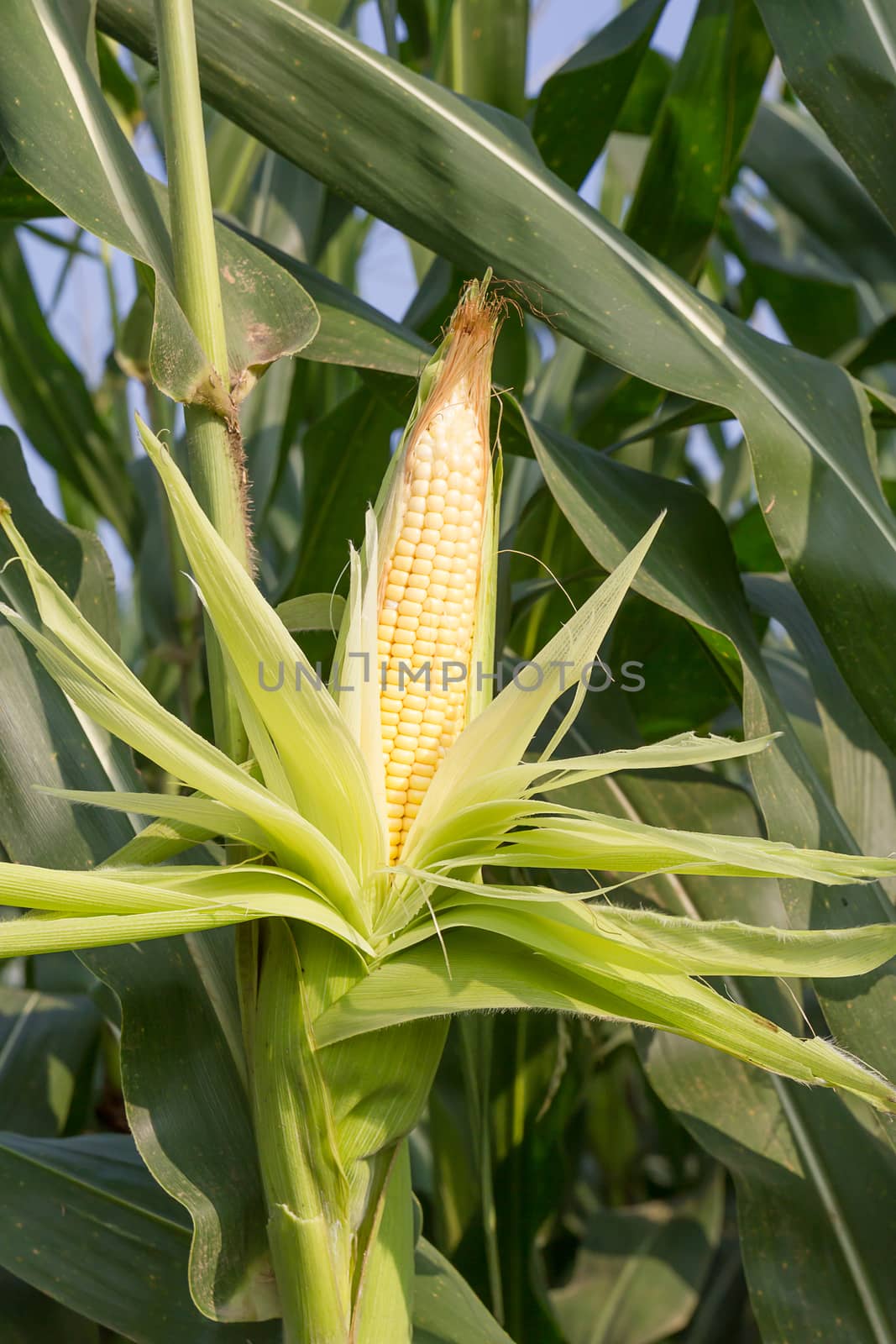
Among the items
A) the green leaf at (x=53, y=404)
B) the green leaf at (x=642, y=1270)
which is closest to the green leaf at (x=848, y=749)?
the green leaf at (x=642, y=1270)

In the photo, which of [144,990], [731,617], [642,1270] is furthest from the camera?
[642,1270]

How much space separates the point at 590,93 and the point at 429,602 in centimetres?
82

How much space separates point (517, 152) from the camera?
84 centimetres

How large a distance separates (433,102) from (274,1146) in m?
0.77

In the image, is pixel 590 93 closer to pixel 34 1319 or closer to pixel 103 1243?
pixel 103 1243

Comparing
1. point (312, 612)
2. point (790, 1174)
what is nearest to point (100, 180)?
point (312, 612)

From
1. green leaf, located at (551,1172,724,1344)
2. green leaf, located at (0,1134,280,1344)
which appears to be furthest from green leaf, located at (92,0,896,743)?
green leaf, located at (551,1172,724,1344)

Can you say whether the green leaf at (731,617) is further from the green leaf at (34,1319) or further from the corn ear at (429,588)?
the green leaf at (34,1319)

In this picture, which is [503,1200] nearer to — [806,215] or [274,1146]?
[274,1146]

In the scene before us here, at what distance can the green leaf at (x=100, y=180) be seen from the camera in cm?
63

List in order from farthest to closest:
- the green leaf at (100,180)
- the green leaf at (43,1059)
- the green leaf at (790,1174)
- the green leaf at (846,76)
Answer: the green leaf at (43,1059) → the green leaf at (846,76) → the green leaf at (790,1174) → the green leaf at (100,180)

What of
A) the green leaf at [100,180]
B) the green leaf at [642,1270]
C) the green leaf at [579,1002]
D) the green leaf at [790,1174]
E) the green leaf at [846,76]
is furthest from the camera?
the green leaf at [642,1270]

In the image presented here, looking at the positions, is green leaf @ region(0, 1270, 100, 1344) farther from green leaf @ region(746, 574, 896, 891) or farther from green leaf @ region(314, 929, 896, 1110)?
green leaf @ region(746, 574, 896, 891)

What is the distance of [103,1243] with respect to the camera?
0.71 metres
